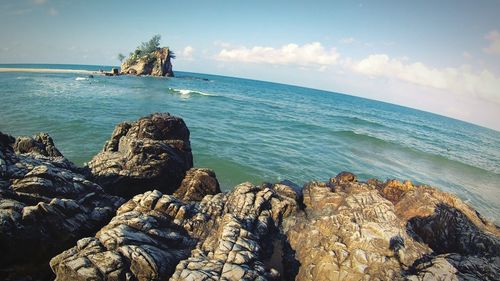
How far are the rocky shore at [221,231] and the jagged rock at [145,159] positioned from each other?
0.32 ft

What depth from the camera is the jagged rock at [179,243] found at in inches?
278

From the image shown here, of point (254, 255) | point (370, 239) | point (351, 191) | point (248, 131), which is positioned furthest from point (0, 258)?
point (248, 131)

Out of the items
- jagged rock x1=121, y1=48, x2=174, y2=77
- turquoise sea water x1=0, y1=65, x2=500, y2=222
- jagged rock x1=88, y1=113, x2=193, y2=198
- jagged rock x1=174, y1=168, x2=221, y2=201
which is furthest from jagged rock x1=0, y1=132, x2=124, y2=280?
jagged rock x1=121, y1=48, x2=174, y2=77

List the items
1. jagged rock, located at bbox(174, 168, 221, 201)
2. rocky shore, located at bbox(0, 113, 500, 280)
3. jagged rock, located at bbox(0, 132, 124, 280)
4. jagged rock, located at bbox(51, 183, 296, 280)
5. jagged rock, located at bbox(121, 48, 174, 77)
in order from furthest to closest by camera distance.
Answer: jagged rock, located at bbox(121, 48, 174, 77), jagged rock, located at bbox(174, 168, 221, 201), jagged rock, located at bbox(0, 132, 124, 280), rocky shore, located at bbox(0, 113, 500, 280), jagged rock, located at bbox(51, 183, 296, 280)

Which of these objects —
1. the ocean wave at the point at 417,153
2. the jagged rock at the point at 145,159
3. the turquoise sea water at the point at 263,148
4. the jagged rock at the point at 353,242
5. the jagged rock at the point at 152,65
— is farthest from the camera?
the jagged rock at the point at 152,65

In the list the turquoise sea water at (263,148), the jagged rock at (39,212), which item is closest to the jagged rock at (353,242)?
the jagged rock at (39,212)

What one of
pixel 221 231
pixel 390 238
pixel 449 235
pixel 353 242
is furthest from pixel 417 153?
pixel 221 231

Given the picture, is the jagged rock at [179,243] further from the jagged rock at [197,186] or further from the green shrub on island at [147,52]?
the green shrub on island at [147,52]

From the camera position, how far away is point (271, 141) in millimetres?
35000

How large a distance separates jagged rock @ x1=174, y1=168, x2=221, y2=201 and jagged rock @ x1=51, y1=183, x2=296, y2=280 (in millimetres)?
1940

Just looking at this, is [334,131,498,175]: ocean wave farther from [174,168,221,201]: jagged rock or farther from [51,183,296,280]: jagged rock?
[51,183,296,280]: jagged rock

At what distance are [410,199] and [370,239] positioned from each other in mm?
4320

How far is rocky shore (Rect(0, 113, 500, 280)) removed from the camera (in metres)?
7.49

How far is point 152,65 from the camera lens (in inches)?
5330
